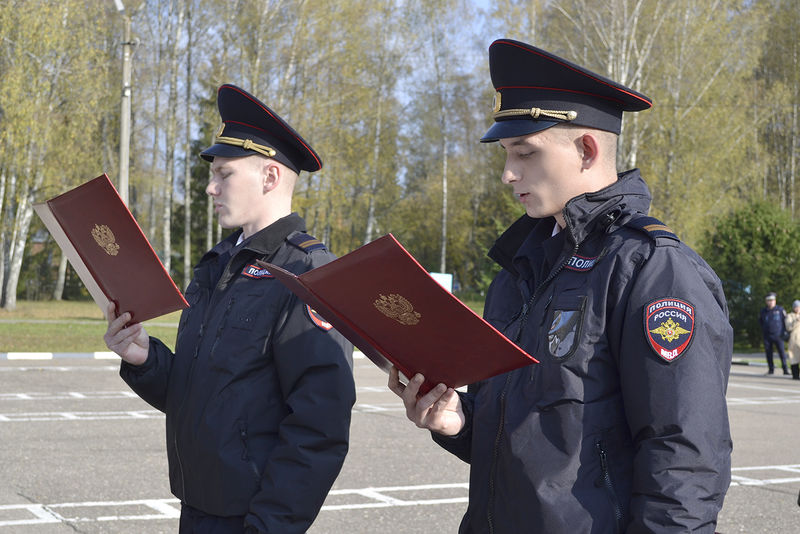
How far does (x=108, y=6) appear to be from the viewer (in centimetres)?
4262

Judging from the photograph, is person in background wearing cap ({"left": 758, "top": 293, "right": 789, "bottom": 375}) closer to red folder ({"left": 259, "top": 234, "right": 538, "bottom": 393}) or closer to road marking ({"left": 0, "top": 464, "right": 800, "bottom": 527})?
road marking ({"left": 0, "top": 464, "right": 800, "bottom": 527})

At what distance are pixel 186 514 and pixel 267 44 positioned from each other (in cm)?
3305

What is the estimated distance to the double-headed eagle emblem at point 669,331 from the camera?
7.16 ft

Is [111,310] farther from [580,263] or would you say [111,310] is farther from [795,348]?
[795,348]

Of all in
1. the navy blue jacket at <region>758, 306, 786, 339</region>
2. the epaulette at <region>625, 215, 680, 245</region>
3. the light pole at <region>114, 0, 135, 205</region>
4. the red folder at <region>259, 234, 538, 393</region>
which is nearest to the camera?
the red folder at <region>259, 234, 538, 393</region>

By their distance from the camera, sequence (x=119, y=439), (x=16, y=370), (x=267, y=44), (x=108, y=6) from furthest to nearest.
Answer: (x=108, y=6), (x=267, y=44), (x=16, y=370), (x=119, y=439)

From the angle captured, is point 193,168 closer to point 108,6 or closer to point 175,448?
point 108,6

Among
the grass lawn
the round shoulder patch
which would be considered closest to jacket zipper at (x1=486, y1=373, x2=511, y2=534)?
the round shoulder patch

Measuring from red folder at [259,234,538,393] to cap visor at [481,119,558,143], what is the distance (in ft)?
1.91

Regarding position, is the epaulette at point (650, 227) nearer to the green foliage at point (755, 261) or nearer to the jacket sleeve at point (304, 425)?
the jacket sleeve at point (304, 425)

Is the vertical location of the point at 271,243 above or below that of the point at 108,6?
below

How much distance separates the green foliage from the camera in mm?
28438

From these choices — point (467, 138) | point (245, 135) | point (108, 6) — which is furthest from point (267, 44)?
point (245, 135)

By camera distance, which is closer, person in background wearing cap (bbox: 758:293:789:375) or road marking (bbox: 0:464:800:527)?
road marking (bbox: 0:464:800:527)
